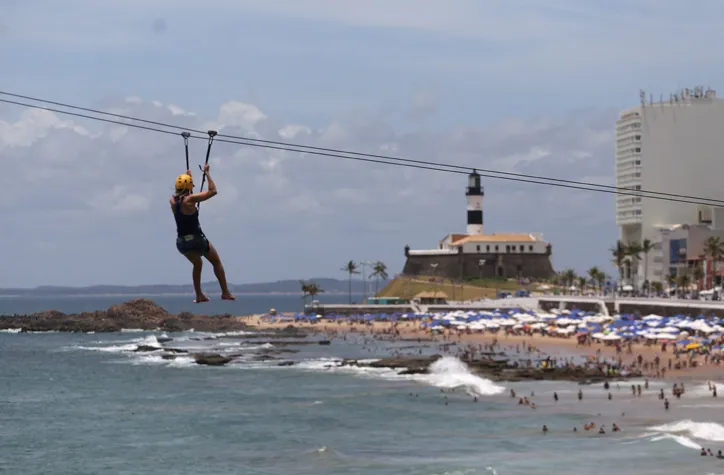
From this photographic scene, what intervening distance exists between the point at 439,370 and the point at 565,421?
107ft

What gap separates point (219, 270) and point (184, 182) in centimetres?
189

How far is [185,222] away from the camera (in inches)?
708

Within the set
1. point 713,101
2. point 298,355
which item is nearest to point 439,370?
point 298,355

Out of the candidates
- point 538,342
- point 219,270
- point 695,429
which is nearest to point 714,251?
point 538,342

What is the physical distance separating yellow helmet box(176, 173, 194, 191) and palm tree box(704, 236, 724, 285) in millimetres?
146521

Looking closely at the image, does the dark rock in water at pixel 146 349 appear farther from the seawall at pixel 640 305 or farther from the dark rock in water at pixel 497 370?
the seawall at pixel 640 305

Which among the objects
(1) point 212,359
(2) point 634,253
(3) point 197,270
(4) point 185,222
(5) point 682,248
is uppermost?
(5) point 682,248

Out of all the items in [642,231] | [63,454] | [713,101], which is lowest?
[63,454]

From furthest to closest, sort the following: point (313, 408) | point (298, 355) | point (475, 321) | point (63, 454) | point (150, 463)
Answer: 1. point (475, 321)
2. point (298, 355)
3. point (313, 408)
4. point (63, 454)
5. point (150, 463)

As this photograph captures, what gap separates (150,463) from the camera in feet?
188

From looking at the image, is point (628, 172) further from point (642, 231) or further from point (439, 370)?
point (439, 370)

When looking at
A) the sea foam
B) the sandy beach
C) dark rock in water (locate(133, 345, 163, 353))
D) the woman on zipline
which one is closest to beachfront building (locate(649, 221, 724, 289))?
the sandy beach

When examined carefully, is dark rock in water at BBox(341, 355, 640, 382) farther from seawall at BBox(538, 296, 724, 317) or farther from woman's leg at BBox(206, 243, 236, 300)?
woman's leg at BBox(206, 243, 236, 300)

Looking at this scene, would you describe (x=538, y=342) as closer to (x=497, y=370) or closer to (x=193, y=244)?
(x=497, y=370)
